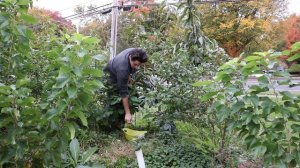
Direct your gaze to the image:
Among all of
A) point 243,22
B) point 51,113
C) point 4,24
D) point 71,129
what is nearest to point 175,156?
point 71,129

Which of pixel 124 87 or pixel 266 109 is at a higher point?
pixel 124 87

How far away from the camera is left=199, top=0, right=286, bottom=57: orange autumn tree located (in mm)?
21458

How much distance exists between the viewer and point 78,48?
1923 mm

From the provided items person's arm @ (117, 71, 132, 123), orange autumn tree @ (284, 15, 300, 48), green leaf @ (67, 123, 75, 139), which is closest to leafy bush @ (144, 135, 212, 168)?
person's arm @ (117, 71, 132, 123)

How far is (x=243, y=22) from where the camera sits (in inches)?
827

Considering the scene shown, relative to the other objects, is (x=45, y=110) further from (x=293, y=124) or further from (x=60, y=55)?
(x=293, y=124)

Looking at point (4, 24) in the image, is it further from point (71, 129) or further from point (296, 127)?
point (296, 127)

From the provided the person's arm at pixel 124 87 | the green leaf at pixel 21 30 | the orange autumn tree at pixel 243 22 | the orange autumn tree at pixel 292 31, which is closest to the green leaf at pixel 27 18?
the green leaf at pixel 21 30

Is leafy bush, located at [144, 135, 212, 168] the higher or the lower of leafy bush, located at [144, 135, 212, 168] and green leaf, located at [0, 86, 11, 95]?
the lower

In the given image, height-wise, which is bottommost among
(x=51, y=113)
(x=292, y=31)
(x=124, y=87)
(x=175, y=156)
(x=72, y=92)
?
(x=175, y=156)

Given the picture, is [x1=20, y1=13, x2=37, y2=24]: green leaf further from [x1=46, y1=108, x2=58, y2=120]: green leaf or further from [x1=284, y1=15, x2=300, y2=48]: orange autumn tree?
[x1=284, y1=15, x2=300, y2=48]: orange autumn tree

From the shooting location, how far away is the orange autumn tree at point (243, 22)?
21.5 meters

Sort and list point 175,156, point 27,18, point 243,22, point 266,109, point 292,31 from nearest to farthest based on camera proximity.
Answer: point 27,18
point 266,109
point 175,156
point 243,22
point 292,31

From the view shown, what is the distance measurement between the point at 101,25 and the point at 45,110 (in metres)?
19.1
